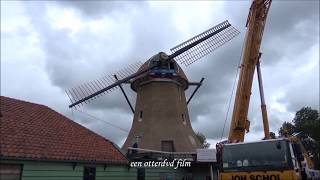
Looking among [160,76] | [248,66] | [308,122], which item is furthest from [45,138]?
[308,122]

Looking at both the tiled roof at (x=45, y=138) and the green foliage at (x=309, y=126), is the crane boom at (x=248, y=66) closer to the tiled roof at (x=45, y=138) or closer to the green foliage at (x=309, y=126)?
the tiled roof at (x=45, y=138)

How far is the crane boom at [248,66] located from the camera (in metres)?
17.5

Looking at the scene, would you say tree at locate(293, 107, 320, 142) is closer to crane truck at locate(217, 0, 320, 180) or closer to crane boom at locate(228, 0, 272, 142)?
crane boom at locate(228, 0, 272, 142)

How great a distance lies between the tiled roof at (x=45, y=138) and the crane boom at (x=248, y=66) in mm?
5807

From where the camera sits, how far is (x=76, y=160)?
14039mm

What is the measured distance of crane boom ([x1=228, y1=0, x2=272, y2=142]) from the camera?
57.5ft

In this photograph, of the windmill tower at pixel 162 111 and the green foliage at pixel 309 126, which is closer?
the windmill tower at pixel 162 111

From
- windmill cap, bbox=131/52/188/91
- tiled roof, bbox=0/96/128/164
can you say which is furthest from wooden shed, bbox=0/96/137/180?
windmill cap, bbox=131/52/188/91

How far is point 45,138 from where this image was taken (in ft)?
45.9

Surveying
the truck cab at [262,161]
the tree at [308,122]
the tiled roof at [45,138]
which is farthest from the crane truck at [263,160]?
the tree at [308,122]

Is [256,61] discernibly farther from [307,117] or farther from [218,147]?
[307,117]

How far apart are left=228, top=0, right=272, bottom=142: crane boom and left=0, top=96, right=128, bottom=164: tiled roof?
5.81 m

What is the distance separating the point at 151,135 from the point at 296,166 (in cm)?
1671

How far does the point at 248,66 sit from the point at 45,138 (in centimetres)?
1065
